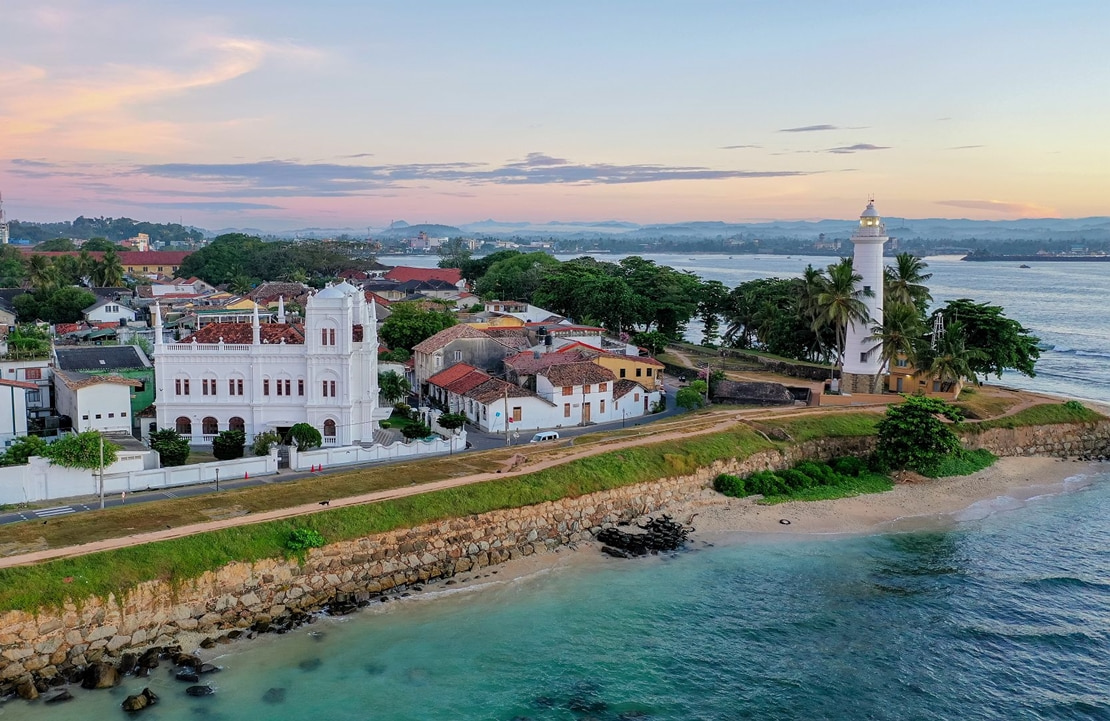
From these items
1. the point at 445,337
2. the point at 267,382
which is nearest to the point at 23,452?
the point at 267,382

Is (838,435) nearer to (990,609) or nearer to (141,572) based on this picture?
(990,609)

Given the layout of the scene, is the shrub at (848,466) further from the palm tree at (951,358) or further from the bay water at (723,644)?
the palm tree at (951,358)

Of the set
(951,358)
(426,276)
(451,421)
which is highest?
(426,276)

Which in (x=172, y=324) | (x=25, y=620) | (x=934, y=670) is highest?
(x=172, y=324)

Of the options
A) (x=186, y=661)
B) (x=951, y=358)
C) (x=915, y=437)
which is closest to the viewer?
(x=186, y=661)

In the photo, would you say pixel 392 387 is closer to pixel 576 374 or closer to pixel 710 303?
pixel 576 374

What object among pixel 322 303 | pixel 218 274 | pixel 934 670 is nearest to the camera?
pixel 934 670

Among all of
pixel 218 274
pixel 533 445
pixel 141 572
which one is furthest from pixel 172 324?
pixel 218 274
